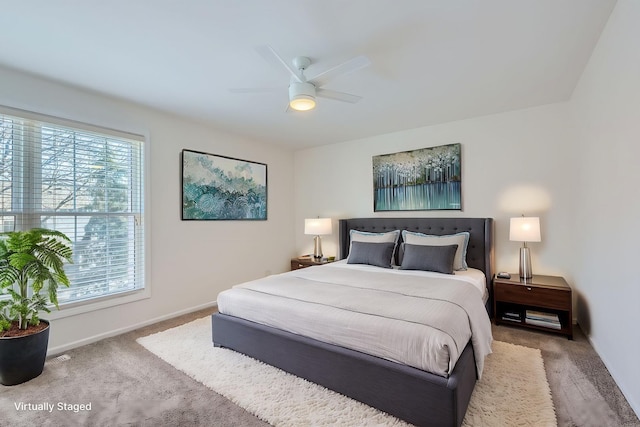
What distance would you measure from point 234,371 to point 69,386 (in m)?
1.18

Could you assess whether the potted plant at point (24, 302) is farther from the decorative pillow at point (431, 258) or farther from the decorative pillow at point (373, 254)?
the decorative pillow at point (431, 258)

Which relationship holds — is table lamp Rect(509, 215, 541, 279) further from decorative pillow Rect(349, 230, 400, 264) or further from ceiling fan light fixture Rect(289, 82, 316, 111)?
ceiling fan light fixture Rect(289, 82, 316, 111)

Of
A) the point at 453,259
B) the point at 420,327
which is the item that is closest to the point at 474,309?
the point at 420,327

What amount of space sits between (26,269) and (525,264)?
4615 mm

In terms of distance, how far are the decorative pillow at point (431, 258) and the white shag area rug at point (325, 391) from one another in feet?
2.84

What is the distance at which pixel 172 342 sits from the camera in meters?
2.91

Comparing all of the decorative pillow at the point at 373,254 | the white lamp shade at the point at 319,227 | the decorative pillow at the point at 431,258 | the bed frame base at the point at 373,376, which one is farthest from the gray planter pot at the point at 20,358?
the decorative pillow at the point at 431,258

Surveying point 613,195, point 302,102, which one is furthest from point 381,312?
point 613,195

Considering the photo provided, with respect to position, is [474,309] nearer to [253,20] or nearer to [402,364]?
[402,364]

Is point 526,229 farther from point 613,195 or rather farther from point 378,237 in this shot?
point 378,237

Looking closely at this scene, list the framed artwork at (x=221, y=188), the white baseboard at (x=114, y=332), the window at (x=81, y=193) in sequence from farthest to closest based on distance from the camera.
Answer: the framed artwork at (x=221, y=188)
the white baseboard at (x=114, y=332)
the window at (x=81, y=193)

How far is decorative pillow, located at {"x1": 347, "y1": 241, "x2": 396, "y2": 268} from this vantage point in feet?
12.2

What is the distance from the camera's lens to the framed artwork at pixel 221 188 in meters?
3.85

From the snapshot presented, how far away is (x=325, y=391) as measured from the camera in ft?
6.79
